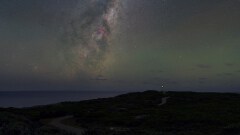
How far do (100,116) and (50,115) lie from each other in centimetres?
1226

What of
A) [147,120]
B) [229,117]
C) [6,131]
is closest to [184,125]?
[147,120]

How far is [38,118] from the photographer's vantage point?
81.2 m

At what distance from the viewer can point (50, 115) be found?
8556 centimetres

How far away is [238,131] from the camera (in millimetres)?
55594

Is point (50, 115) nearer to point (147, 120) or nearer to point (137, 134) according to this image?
point (147, 120)

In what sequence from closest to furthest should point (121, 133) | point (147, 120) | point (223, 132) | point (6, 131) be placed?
point (6, 131) → point (121, 133) → point (223, 132) → point (147, 120)

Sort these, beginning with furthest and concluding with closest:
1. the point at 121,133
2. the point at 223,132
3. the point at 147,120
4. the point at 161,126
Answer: the point at 147,120
the point at 161,126
the point at 223,132
the point at 121,133

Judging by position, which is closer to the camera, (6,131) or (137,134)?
(6,131)

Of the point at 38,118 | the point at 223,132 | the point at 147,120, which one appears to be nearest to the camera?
the point at 223,132

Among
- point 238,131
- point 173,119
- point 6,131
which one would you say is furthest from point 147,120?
point 6,131

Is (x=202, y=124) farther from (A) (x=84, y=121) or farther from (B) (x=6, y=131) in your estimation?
(B) (x=6, y=131)

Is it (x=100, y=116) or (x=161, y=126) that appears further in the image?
(x=100, y=116)

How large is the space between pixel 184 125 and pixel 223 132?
49.0ft

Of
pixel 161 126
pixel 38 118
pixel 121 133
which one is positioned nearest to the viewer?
pixel 121 133
